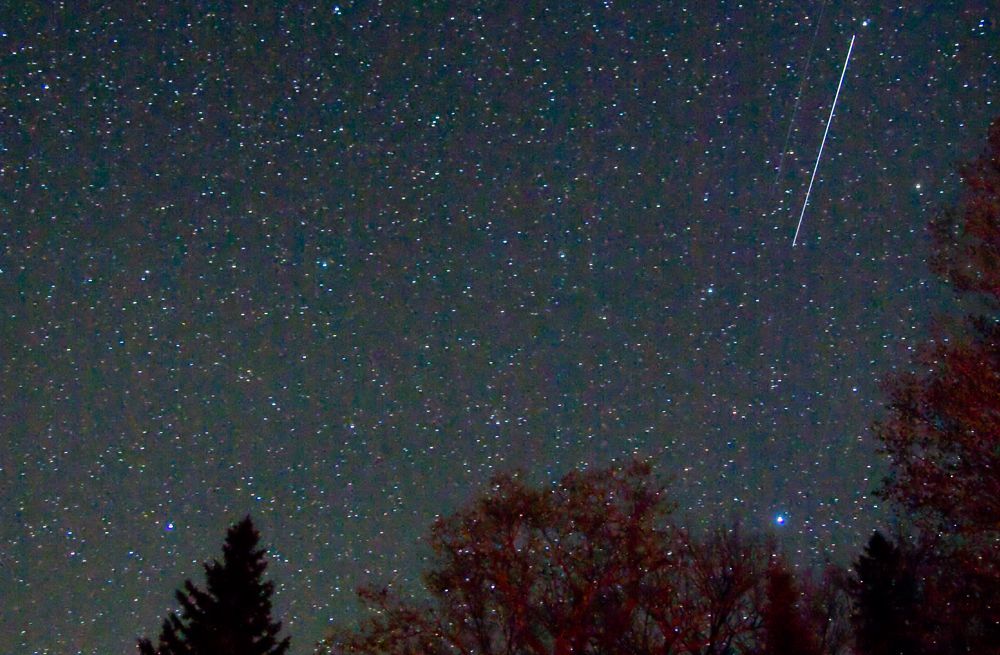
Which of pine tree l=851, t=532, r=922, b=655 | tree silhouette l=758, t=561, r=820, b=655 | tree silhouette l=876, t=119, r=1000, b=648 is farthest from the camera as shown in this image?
pine tree l=851, t=532, r=922, b=655

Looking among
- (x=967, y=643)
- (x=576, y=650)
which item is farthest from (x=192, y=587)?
(x=967, y=643)

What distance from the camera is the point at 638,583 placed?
1930cm

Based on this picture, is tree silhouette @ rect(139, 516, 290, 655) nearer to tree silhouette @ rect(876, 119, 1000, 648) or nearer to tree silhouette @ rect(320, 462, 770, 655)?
tree silhouette @ rect(320, 462, 770, 655)

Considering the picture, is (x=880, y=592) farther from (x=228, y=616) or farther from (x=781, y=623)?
(x=228, y=616)

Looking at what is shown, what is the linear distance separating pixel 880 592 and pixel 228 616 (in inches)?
665

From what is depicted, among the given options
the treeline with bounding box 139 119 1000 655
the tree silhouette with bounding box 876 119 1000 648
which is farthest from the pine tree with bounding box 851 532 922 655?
the tree silhouette with bounding box 876 119 1000 648

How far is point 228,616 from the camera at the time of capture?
1970 cm

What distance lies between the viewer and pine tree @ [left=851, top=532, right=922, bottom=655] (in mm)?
23078

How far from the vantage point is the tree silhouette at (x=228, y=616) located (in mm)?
19258

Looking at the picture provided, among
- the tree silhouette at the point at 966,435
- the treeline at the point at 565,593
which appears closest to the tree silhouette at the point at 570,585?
the treeline at the point at 565,593

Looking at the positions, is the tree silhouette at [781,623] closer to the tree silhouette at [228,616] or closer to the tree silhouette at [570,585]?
the tree silhouette at [570,585]

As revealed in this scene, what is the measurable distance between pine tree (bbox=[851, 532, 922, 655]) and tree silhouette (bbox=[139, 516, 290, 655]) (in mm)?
14918

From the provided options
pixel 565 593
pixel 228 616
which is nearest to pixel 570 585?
pixel 565 593

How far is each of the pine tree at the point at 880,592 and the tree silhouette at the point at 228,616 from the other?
587 inches
